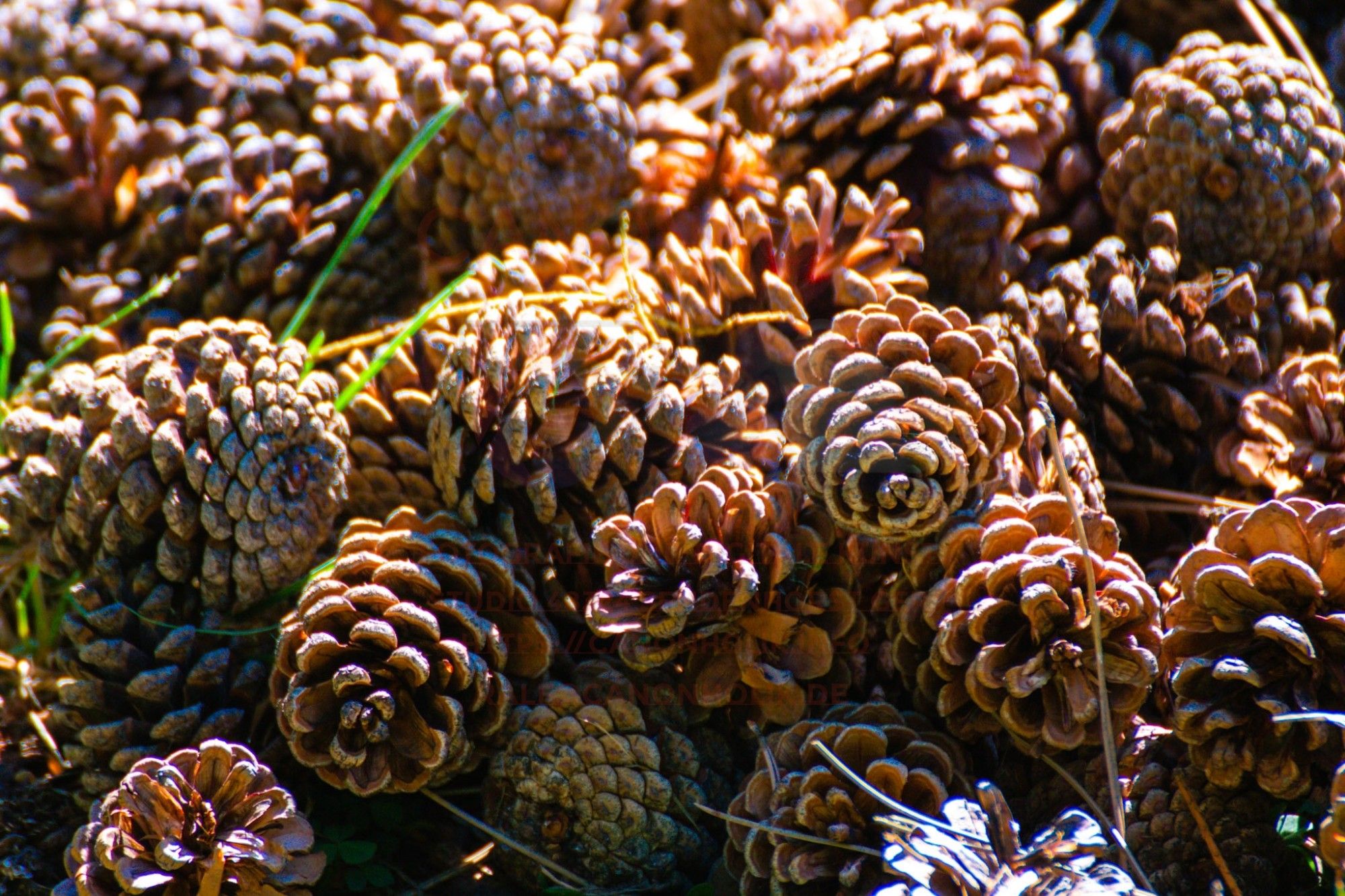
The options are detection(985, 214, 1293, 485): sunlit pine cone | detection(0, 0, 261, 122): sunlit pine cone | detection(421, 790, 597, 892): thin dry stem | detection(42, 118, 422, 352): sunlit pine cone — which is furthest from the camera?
detection(0, 0, 261, 122): sunlit pine cone

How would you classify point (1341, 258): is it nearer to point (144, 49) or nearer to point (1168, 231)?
point (1168, 231)

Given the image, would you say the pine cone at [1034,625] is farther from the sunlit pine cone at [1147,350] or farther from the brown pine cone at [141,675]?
the brown pine cone at [141,675]

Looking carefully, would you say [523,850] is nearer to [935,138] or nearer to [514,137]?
[514,137]

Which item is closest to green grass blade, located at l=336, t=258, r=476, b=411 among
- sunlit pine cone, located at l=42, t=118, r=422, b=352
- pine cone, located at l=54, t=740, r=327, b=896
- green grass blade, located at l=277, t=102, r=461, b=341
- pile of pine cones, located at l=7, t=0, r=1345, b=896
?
pile of pine cones, located at l=7, t=0, r=1345, b=896

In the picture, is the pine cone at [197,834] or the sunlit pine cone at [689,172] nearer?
the pine cone at [197,834]

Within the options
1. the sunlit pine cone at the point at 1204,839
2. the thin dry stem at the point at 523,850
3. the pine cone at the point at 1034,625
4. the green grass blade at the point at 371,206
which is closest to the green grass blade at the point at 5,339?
the green grass blade at the point at 371,206

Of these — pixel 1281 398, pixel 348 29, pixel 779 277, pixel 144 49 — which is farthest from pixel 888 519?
pixel 144 49

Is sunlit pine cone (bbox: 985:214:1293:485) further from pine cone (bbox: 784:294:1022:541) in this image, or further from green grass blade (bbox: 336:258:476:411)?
green grass blade (bbox: 336:258:476:411)
